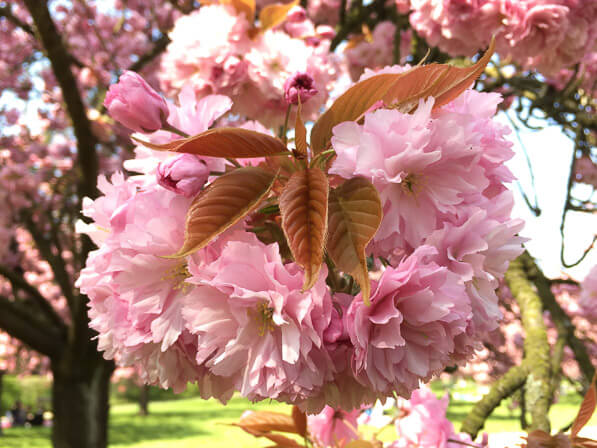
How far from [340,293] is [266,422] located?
1.45 feet

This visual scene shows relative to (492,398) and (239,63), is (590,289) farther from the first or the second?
(239,63)

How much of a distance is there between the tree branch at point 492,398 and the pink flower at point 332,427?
21 centimetres

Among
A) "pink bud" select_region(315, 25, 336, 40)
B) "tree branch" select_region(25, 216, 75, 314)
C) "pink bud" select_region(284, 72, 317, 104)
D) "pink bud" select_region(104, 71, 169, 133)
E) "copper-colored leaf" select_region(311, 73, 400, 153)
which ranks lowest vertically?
"copper-colored leaf" select_region(311, 73, 400, 153)

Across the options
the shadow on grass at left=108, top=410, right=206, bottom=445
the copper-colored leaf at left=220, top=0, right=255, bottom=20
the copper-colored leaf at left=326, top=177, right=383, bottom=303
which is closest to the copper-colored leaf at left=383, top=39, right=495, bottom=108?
the copper-colored leaf at left=326, top=177, right=383, bottom=303

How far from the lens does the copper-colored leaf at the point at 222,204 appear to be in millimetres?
429

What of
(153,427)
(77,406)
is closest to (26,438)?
(153,427)

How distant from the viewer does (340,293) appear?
0.51 metres

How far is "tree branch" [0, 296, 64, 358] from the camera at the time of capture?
119 inches

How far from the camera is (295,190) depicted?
45 cm

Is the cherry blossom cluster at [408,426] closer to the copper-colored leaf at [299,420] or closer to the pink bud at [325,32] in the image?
the copper-colored leaf at [299,420]

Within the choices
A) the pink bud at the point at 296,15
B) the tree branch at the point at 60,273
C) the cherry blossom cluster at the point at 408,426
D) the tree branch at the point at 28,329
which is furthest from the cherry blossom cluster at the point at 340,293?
the tree branch at the point at 60,273

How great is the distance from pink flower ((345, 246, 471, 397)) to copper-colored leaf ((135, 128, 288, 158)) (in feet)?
0.55

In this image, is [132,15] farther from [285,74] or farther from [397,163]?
[397,163]

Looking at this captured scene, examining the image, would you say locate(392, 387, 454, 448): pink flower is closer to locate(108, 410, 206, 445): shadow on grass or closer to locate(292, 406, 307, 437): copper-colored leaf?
locate(292, 406, 307, 437): copper-colored leaf
